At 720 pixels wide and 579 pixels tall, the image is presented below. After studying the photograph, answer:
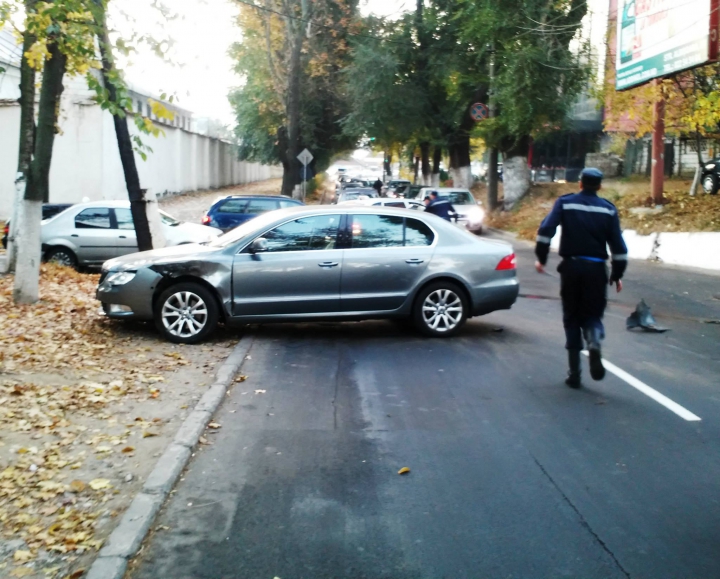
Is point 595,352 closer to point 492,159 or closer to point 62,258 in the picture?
point 62,258

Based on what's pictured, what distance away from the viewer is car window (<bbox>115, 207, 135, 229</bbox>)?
1747 centimetres

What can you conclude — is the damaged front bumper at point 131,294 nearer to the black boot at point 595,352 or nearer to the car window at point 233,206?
the black boot at point 595,352

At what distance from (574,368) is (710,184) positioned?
20788 millimetres

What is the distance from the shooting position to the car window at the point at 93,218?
17.2 meters

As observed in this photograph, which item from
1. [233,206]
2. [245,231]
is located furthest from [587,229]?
[233,206]

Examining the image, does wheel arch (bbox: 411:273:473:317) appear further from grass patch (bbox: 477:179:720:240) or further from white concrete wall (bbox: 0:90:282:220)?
white concrete wall (bbox: 0:90:282:220)

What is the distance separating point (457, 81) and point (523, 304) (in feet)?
69.9

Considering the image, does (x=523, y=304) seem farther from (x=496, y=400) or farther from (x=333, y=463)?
(x=333, y=463)

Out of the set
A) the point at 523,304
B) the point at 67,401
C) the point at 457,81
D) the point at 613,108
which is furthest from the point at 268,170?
the point at 67,401

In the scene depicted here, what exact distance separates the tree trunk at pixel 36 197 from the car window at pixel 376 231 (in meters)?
4.71

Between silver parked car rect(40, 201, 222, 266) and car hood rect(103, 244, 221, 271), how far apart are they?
24.3 feet

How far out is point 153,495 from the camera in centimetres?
500

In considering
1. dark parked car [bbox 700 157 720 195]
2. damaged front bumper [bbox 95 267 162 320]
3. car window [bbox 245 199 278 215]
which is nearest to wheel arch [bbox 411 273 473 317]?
damaged front bumper [bbox 95 267 162 320]

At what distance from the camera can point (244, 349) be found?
9.36 metres
